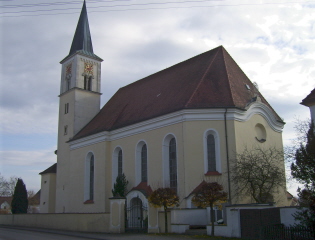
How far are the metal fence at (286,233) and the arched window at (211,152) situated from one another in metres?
7.73

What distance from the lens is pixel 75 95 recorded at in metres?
36.3

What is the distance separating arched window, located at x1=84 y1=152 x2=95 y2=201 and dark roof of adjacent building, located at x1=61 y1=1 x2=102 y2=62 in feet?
38.2

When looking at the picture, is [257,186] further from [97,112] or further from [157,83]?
[97,112]

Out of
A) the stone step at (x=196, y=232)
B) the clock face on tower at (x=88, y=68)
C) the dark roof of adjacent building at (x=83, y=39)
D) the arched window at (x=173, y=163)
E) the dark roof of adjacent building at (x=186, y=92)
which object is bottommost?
the stone step at (x=196, y=232)

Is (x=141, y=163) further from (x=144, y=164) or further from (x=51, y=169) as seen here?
(x=51, y=169)

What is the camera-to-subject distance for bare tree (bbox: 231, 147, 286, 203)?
22375 mm

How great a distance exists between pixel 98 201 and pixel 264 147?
13.9 metres

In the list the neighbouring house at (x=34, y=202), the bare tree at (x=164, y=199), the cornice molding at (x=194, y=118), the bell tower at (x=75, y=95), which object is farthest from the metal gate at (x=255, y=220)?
the neighbouring house at (x=34, y=202)

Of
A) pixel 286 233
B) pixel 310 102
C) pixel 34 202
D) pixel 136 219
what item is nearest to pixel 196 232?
pixel 136 219

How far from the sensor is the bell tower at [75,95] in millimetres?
35781

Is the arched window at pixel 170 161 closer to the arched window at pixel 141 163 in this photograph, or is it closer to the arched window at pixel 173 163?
the arched window at pixel 173 163

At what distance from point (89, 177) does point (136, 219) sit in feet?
36.1

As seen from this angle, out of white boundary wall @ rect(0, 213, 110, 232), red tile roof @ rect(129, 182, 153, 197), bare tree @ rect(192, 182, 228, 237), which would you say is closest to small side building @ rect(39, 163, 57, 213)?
white boundary wall @ rect(0, 213, 110, 232)

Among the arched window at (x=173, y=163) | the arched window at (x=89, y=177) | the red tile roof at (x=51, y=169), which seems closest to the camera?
the arched window at (x=173, y=163)
